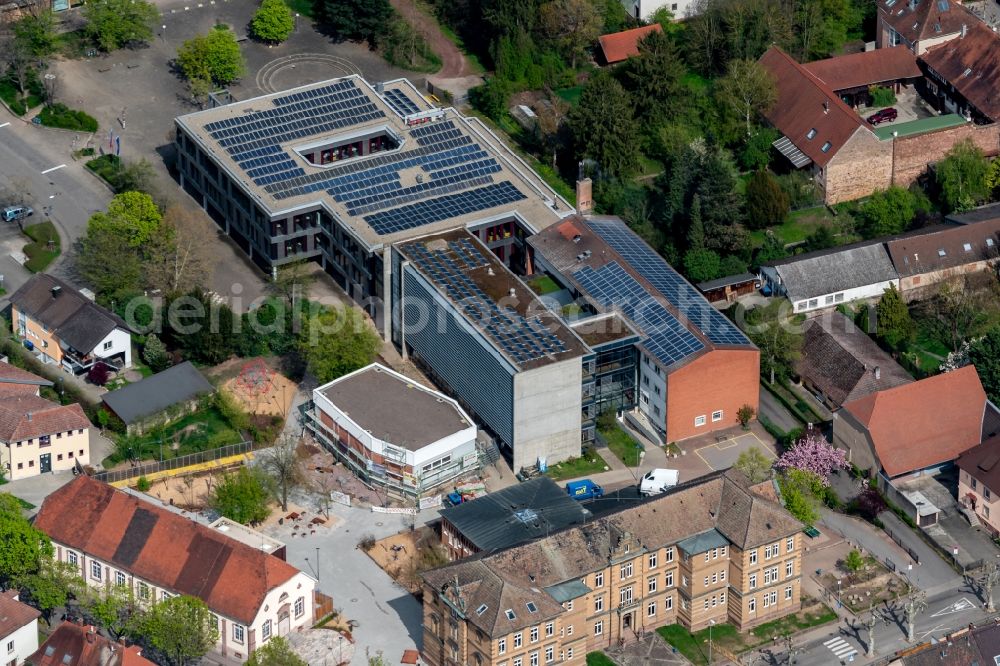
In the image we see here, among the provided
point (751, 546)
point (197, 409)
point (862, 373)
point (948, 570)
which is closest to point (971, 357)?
point (862, 373)

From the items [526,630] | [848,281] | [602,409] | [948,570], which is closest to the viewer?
[526,630]

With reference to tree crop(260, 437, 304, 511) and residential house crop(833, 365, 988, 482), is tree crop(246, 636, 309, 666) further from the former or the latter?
residential house crop(833, 365, 988, 482)

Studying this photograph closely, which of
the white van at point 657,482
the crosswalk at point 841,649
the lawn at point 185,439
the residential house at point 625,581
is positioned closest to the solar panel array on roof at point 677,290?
the white van at point 657,482

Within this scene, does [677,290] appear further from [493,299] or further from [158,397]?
[158,397]

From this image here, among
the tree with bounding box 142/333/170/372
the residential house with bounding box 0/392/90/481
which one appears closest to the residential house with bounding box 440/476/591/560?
the residential house with bounding box 0/392/90/481

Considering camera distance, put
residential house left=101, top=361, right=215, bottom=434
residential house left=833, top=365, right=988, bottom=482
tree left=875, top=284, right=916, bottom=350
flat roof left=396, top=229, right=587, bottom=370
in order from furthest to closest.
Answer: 1. tree left=875, top=284, right=916, bottom=350
2. residential house left=101, top=361, right=215, bottom=434
3. flat roof left=396, top=229, right=587, bottom=370
4. residential house left=833, top=365, right=988, bottom=482

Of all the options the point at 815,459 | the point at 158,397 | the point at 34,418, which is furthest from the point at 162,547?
the point at 815,459

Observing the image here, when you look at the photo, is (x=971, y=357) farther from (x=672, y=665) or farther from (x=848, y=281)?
(x=672, y=665)
